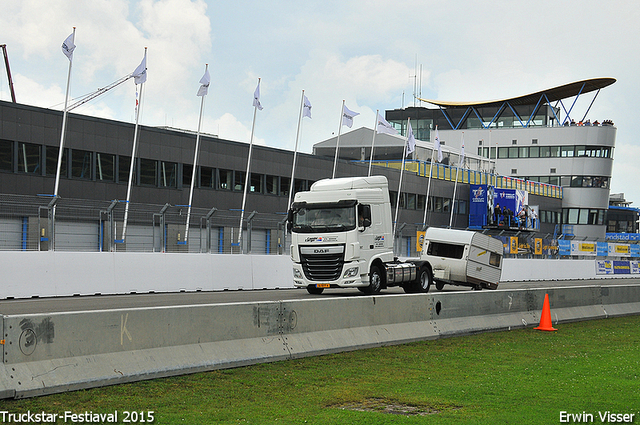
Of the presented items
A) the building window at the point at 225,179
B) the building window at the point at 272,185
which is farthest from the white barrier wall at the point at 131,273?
the building window at the point at 272,185

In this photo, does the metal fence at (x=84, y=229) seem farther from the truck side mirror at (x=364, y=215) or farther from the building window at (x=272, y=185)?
the building window at (x=272, y=185)

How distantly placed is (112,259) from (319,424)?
688 inches

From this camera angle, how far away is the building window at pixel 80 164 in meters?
35.5

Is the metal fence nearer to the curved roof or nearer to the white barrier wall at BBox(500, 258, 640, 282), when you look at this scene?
the white barrier wall at BBox(500, 258, 640, 282)

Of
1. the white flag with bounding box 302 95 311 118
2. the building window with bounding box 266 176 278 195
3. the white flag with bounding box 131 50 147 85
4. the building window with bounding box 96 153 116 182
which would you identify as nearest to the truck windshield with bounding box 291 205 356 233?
the white flag with bounding box 131 50 147 85

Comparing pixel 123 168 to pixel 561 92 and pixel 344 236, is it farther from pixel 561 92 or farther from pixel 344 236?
pixel 561 92

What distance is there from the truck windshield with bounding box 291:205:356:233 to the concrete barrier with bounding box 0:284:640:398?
7051 millimetres

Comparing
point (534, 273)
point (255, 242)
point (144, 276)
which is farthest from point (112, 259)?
point (534, 273)

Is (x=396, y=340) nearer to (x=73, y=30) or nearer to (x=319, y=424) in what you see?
(x=319, y=424)

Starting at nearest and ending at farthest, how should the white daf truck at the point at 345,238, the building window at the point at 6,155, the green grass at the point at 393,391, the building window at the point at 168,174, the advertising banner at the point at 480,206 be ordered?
the green grass at the point at 393,391 < the white daf truck at the point at 345,238 < the building window at the point at 6,155 < the building window at the point at 168,174 < the advertising banner at the point at 480,206

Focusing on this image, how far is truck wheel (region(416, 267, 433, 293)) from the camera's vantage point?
24594 mm

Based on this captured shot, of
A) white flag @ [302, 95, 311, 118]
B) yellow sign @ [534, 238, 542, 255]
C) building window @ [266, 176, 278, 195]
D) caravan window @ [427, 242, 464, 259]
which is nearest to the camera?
caravan window @ [427, 242, 464, 259]

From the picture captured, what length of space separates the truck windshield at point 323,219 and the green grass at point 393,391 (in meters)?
9.45

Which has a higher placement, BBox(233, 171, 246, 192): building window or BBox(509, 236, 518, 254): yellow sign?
BBox(233, 171, 246, 192): building window
